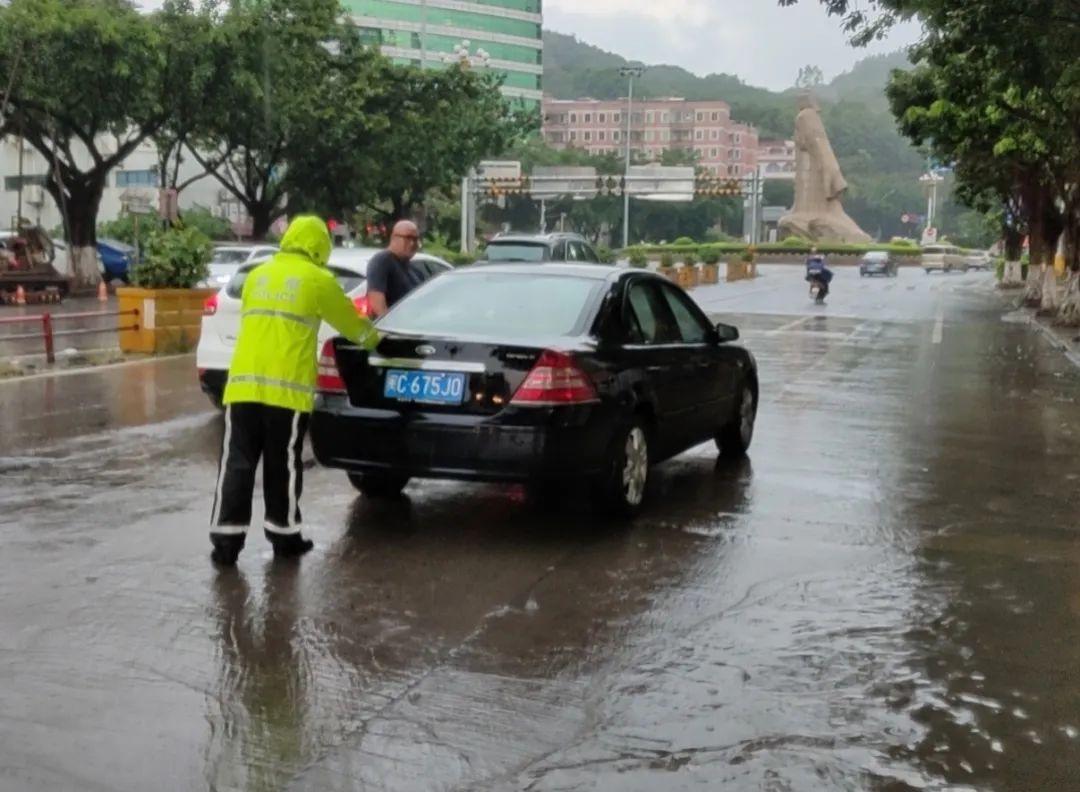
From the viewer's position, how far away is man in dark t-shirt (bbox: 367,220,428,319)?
10.3m

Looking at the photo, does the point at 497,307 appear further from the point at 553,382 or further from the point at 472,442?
the point at 472,442

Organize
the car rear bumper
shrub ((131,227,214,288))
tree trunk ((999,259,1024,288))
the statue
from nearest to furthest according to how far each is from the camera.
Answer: the car rear bumper, shrub ((131,227,214,288)), tree trunk ((999,259,1024,288)), the statue

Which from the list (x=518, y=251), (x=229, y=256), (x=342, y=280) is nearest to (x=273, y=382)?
(x=342, y=280)

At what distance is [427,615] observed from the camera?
19.4 feet

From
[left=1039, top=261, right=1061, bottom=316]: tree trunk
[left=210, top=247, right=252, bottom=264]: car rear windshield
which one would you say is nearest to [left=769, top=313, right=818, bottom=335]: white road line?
[left=1039, top=261, right=1061, bottom=316]: tree trunk

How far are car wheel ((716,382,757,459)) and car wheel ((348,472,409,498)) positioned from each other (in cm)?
260

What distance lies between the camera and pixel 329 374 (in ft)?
24.9

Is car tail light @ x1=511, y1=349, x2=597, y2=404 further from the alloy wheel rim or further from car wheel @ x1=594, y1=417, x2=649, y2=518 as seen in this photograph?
the alloy wheel rim

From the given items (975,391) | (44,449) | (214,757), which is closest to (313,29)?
(975,391)

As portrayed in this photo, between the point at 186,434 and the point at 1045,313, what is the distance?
25.0 meters

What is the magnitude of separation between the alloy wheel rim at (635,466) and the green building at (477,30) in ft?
358

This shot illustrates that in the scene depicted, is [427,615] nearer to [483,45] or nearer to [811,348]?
[811,348]

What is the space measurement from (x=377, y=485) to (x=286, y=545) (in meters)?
1.51

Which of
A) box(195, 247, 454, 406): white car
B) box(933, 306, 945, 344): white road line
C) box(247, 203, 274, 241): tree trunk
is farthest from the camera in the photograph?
box(247, 203, 274, 241): tree trunk
